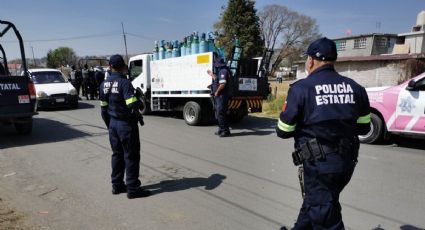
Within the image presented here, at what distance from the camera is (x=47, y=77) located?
15766 mm

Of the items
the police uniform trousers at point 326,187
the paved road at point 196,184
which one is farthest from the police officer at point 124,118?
the police uniform trousers at point 326,187

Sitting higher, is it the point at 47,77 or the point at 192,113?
the point at 47,77

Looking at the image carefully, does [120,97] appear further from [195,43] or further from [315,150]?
[195,43]

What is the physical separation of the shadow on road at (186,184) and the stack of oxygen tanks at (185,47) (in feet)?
17.5

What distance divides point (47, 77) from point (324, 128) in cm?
1502

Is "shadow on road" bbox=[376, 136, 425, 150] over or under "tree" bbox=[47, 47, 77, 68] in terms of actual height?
under

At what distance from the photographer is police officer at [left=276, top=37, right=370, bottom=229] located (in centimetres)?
279

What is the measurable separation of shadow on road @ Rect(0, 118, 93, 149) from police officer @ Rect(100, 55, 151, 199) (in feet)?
14.3

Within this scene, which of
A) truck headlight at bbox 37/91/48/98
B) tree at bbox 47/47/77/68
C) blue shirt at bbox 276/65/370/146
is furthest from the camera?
tree at bbox 47/47/77/68

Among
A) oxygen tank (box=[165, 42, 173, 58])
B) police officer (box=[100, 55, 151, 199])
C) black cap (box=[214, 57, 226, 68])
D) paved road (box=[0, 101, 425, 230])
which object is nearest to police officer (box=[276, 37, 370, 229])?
paved road (box=[0, 101, 425, 230])

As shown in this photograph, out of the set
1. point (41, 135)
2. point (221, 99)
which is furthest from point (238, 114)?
point (41, 135)

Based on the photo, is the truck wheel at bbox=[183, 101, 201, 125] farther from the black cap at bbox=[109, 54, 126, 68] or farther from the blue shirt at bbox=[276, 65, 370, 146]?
the blue shirt at bbox=[276, 65, 370, 146]

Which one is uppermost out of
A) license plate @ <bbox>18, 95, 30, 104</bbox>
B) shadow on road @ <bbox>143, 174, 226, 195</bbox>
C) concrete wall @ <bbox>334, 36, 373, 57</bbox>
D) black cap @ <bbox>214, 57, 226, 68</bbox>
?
concrete wall @ <bbox>334, 36, 373, 57</bbox>

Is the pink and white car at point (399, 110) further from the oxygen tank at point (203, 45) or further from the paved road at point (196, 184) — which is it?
the oxygen tank at point (203, 45)
